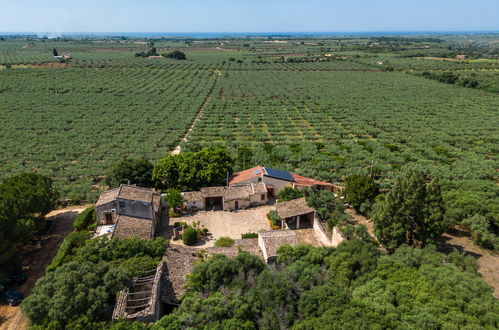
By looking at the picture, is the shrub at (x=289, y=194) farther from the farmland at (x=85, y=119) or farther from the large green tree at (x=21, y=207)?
the large green tree at (x=21, y=207)

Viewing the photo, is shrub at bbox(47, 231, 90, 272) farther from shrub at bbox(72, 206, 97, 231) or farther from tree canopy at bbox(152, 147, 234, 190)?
tree canopy at bbox(152, 147, 234, 190)

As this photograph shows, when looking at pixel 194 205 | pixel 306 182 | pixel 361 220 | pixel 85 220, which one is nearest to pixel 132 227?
pixel 85 220

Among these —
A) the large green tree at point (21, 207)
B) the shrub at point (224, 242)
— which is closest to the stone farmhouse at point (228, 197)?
the shrub at point (224, 242)

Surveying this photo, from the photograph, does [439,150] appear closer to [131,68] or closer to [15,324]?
[15,324]

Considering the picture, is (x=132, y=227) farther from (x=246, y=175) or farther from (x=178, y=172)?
(x=246, y=175)

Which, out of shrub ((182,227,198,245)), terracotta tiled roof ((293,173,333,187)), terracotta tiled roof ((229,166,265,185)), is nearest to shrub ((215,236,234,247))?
shrub ((182,227,198,245))
